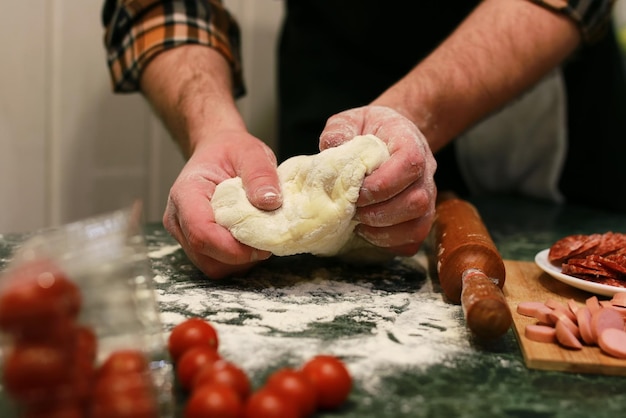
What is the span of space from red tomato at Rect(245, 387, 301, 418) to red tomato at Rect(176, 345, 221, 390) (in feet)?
0.28

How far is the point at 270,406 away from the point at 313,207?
44 centimetres

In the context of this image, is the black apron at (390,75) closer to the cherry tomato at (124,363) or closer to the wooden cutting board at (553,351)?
the wooden cutting board at (553,351)

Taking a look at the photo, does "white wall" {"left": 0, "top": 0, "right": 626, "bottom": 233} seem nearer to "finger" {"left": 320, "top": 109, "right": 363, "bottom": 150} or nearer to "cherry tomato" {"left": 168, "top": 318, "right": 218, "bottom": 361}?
"finger" {"left": 320, "top": 109, "right": 363, "bottom": 150}

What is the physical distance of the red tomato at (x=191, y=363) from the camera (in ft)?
2.27

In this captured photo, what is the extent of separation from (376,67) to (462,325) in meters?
1.04

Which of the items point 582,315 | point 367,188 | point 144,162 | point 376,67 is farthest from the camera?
point 144,162

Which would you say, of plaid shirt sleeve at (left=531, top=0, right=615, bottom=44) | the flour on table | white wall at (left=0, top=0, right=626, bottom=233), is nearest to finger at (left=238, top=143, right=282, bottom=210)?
the flour on table

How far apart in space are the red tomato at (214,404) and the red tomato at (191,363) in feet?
0.24

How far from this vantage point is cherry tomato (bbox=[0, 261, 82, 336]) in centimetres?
53

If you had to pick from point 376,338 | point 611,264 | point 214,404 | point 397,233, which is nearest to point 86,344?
point 214,404

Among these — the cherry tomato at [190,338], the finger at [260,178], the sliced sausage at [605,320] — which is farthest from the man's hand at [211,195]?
the sliced sausage at [605,320]

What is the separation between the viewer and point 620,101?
1.89 m

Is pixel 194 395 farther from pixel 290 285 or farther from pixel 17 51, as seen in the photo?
pixel 17 51

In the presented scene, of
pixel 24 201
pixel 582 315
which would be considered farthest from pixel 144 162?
pixel 582 315
